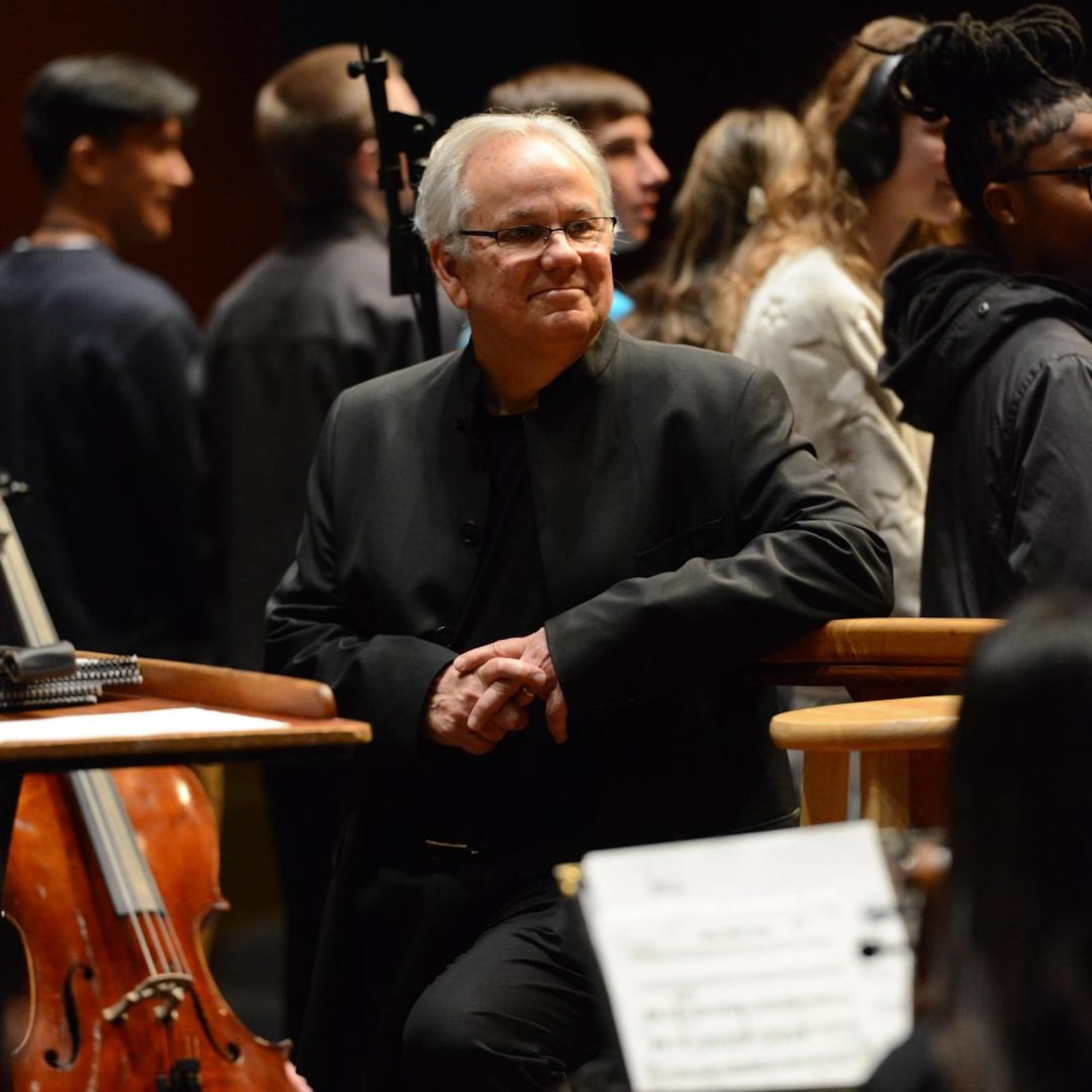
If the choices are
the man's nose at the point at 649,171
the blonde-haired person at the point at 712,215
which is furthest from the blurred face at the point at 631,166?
the blonde-haired person at the point at 712,215

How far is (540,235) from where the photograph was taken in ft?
9.41

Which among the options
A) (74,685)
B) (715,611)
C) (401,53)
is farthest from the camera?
(401,53)

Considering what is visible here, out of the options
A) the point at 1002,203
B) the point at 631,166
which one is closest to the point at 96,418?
the point at 631,166

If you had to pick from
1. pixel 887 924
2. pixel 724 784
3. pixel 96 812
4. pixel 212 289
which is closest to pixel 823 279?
pixel 724 784

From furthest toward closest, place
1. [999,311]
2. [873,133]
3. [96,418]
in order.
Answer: [96,418] < [873,133] < [999,311]

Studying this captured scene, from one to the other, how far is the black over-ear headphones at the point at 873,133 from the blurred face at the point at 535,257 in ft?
3.16

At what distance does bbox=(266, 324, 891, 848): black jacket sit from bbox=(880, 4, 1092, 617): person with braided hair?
10.4 inches

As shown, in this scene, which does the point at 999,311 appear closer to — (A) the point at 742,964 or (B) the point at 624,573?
(B) the point at 624,573

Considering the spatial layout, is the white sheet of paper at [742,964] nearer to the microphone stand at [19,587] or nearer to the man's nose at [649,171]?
the microphone stand at [19,587]

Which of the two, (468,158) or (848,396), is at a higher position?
(468,158)

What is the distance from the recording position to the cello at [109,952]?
274cm

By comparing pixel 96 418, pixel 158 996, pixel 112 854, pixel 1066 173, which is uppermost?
pixel 1066 173

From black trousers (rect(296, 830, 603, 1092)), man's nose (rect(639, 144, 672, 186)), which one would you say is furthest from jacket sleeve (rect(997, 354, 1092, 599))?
man's nose (rect(639, 144, 672, 186))

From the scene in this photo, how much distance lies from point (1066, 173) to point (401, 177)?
3.46 ft
